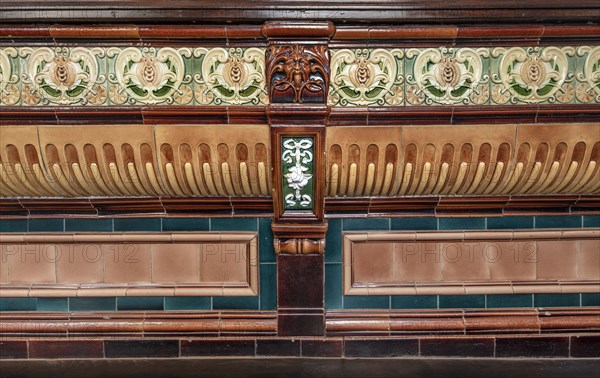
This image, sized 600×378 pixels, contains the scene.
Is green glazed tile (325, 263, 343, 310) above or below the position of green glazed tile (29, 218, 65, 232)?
below

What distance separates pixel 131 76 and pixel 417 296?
4.85 ft

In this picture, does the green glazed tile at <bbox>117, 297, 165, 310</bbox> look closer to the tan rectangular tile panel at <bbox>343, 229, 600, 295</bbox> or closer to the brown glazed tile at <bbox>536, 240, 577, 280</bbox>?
the tan rectangular tile panel at <bbox>343, 229, 600, 295</bbox>

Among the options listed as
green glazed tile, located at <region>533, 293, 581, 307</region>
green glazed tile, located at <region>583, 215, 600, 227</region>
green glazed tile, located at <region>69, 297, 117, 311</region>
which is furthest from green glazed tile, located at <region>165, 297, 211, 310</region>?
green glazed tile, located at <region>583, 215, 600, 227</region>

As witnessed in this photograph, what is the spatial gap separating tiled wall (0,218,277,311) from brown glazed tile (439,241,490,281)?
744mm

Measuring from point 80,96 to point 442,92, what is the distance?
1.37m

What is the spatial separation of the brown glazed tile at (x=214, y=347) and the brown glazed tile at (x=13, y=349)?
681 millimetres

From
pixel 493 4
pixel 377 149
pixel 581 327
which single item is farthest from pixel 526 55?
pixel 581 327

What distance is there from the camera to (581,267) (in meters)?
2.21

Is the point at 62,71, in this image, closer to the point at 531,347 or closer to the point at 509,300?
the point at 509,300

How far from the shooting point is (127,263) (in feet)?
7.24

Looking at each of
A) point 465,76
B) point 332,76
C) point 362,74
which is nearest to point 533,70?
point 465,76

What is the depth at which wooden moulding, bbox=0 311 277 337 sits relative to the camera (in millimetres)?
2156

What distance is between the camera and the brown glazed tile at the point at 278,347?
2133 millimetres

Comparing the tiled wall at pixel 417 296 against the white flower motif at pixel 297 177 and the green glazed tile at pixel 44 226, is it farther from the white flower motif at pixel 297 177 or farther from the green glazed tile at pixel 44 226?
the green glazed tile at pixel 44 226
